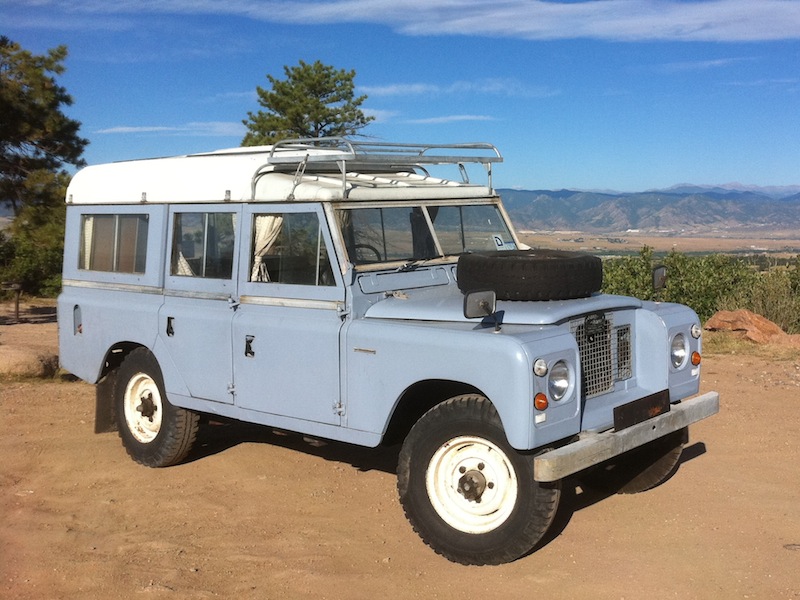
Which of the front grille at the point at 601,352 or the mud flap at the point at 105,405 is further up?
the front grille at the point at 601,352

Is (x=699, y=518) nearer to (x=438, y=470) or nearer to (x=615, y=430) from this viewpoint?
(x=615, y=430)

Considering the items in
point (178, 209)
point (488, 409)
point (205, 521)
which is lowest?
point (205, 521)

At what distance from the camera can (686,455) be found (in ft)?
23.1

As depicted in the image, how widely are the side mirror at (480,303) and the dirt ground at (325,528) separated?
1.40 m

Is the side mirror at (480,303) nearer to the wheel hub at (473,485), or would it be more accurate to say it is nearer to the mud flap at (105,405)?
the wheel hub at (473,485)

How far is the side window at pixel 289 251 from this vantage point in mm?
5660

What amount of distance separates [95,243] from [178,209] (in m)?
1.12

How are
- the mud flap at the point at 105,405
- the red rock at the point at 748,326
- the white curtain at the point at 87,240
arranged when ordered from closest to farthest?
1. the mud flap at the point at 105,405
2. the white curtain at the point at 87,240
3. the red rock at the point at 748,326

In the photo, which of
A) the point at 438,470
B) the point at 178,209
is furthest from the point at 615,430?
the point at 178,209

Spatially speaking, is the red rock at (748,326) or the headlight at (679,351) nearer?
the headlight at (679,351)

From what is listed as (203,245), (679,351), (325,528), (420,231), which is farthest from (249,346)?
(679,351)

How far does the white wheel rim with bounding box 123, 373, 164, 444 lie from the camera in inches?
272

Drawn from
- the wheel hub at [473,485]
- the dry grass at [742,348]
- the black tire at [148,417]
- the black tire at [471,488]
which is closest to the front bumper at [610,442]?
the black tire at [471,488]

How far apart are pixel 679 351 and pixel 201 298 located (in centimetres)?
323
